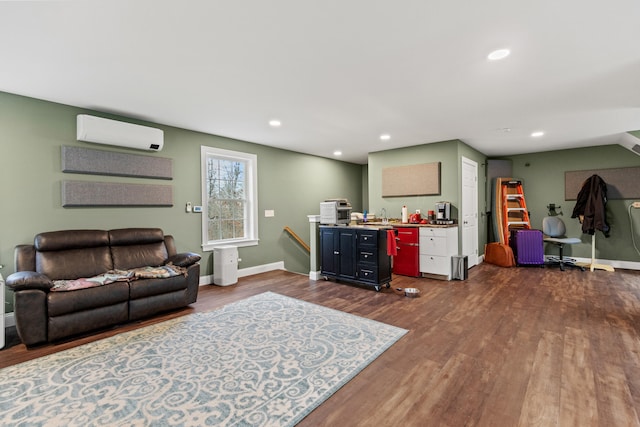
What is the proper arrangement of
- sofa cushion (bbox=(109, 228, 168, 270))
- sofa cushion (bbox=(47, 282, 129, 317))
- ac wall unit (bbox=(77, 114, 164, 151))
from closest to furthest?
sofa cushion (bbox=(47, 282, 129, 317)) < ac wall unit (bbox=(77, 114, 164, 151)) < sofa cushion (bbox=(109, 228, 168, 270))

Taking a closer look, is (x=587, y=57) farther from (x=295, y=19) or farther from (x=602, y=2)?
(x=295, y=19)

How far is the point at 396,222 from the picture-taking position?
5660mm

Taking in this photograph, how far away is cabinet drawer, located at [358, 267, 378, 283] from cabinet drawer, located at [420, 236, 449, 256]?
4.35 ft

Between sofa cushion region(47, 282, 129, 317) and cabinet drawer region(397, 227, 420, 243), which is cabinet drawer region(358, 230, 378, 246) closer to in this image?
cabinet drawer region(397, 227, 420, 243)

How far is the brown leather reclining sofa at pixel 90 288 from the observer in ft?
8.51

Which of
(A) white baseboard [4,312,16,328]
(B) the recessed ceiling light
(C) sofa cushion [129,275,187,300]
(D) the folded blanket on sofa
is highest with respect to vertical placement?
(B) the recessed ceiling light

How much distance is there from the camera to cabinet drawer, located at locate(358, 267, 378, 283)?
431cm

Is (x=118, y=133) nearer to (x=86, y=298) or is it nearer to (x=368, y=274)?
(x=86, y=298)

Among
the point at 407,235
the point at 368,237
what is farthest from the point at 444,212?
the point at 368,237

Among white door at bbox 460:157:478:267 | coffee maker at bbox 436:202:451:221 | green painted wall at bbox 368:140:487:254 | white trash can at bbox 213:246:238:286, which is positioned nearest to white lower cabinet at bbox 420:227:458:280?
coffee maker at bbox 436:202:451:221

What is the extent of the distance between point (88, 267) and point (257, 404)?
2.79 metres

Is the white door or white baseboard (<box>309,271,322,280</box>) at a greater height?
the white door

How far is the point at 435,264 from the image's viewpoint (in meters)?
5.02

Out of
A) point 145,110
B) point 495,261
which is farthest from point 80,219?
point 495,261
